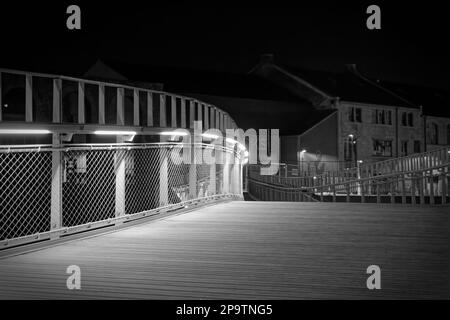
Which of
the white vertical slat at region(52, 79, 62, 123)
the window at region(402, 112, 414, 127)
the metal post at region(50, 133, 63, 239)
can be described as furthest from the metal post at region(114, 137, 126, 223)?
the window at region(402, 112, 414, 127)

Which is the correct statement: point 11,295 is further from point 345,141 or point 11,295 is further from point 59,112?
point 345,141

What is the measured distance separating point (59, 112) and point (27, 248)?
3.51m

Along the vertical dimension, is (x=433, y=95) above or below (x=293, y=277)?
above

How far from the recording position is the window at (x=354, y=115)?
2204 inches

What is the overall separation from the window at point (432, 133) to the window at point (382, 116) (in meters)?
5.69

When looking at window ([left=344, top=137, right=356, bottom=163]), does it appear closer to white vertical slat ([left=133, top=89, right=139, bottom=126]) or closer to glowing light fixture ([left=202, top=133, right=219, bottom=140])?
glowing light fixture ([left=202, top=133, right=219, bottom=140])

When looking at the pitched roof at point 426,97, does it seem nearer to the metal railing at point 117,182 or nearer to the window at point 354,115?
the window at point 354,115

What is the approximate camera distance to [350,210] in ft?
46.1

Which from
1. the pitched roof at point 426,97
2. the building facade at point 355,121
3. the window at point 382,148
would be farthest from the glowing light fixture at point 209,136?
the pitched roof at point 426,97

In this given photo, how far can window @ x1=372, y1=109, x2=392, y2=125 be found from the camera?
58000mm

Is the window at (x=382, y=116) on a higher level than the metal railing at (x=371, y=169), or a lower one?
higher

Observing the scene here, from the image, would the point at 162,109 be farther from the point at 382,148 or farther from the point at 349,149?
the point at 382,148

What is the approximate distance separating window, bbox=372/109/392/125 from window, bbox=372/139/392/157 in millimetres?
1617
